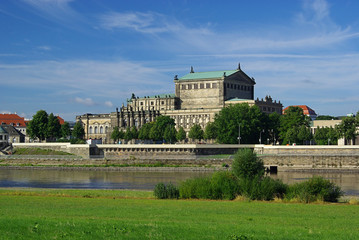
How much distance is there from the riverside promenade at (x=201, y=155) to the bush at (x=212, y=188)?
5010 cm

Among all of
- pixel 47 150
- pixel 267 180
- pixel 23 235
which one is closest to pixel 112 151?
pixel 47 150

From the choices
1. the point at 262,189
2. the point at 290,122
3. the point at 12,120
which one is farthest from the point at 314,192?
the point at 12,120

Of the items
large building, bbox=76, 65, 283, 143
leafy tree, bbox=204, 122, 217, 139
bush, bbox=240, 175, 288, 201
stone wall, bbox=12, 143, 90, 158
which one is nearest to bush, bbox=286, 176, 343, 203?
bush, bbox=240, 175, 288, 201

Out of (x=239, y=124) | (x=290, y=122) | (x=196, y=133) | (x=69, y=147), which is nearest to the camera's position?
(x=69, y=147)

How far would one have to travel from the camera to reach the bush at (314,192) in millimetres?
34344

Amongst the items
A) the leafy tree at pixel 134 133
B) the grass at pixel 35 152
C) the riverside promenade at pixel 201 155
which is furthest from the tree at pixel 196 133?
the grass at pixel 35 152

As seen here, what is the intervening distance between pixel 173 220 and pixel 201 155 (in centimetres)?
8029

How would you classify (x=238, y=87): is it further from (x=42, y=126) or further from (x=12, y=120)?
(x=12, y=120)

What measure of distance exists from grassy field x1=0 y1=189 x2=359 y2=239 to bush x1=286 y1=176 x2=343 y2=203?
7.29ft

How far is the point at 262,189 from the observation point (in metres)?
35.0

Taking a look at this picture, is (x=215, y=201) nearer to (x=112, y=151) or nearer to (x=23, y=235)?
(x=23, y=235)

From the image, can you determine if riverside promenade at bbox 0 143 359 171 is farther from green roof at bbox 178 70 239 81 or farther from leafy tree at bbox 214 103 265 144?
green roof at bbox 178 70 239 81

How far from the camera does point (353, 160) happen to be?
277 feet

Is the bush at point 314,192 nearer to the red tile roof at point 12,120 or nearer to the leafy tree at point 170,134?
the leafy tree at point 170,134
